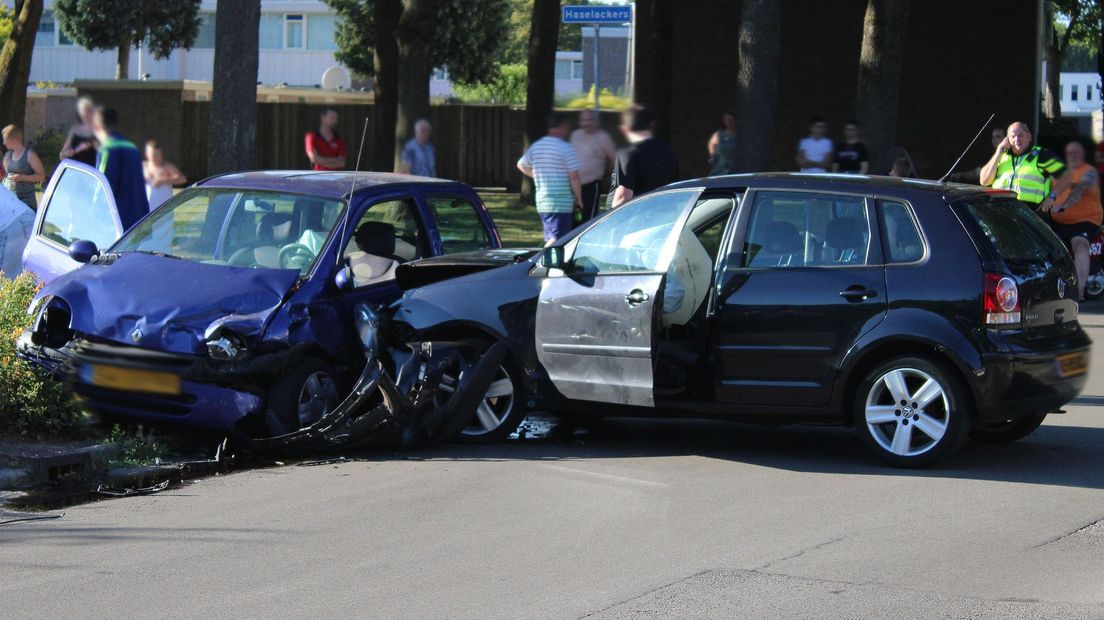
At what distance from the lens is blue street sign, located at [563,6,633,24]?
21.3m

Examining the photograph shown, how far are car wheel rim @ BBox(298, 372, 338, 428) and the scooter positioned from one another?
11078 millimetres

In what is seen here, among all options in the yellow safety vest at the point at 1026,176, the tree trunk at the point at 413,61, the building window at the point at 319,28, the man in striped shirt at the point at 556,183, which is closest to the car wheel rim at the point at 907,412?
the man in striped shirt at the point at 556,183

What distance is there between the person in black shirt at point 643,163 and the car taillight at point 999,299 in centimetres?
648

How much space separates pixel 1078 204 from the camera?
1570 centimetres

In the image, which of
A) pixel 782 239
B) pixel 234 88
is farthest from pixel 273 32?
pixel 782 239

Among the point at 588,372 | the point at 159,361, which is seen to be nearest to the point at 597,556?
the point at 588,372

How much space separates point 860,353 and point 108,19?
47.0 metres

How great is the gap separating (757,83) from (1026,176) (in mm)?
3814

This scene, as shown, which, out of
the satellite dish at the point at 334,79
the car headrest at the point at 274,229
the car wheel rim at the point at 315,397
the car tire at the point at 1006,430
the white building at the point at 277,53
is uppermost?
the white building at the point at 277,53

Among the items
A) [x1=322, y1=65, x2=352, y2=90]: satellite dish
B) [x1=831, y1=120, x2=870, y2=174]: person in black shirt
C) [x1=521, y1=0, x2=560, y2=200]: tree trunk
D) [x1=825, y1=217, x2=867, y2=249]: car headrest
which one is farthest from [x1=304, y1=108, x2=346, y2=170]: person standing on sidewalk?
[x1=322, y1=65, x2=352, y2=90]: satellite dish

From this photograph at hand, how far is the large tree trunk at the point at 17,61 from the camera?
28.6m

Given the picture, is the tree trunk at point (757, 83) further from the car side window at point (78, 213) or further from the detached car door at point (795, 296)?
the detached car door at point (795, 296)

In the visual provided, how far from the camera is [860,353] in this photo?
26.6 feet

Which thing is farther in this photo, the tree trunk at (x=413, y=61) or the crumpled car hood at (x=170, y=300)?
the tree trunk at (x=413, y=61)
